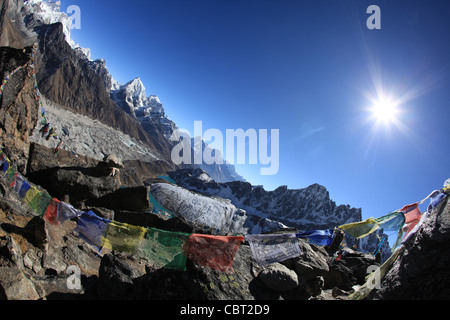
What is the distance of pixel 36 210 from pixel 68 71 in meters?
195

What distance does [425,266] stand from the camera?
511 centimetres

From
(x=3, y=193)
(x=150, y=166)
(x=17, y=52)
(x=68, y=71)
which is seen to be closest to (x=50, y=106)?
(x=68, y=71)

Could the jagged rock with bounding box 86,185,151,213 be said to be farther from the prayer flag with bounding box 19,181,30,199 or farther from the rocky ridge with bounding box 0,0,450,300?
the rocky ridge with bounding box 0,0,450,300

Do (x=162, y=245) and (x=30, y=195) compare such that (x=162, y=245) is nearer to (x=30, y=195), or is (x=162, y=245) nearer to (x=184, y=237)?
(x=184, y=237)

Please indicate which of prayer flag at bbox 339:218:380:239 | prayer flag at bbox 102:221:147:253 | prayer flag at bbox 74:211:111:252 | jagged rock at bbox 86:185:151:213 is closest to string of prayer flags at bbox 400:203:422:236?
prayer flag at bbox 339:218:380:239

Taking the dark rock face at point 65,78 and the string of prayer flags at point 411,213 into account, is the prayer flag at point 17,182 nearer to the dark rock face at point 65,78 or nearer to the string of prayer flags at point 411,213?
the string of prayer flags at point 411,213

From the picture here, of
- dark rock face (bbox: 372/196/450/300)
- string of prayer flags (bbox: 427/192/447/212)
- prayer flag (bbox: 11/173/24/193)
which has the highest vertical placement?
prayer flag (bbox: 11/173/24/193)

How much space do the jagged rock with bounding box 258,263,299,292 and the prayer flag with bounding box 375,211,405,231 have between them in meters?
5.49

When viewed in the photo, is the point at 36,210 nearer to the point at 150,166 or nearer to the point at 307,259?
the point at 307,259

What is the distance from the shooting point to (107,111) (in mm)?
185875

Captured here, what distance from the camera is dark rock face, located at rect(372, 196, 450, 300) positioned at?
478cm
